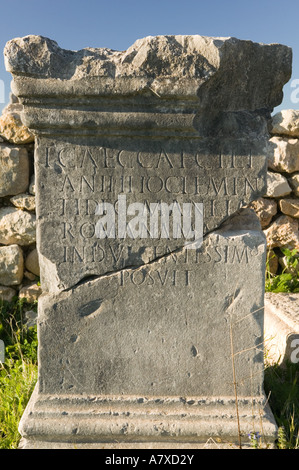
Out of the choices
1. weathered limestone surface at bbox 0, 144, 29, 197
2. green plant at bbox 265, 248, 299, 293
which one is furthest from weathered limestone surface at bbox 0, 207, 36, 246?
green plant at bbox 265, 248, 299, 293

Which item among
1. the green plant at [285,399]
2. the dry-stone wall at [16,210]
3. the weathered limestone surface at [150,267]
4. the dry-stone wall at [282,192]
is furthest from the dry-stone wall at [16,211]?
the dry-stone wall at [282,192]

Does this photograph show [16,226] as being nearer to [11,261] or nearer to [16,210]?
[16,210]

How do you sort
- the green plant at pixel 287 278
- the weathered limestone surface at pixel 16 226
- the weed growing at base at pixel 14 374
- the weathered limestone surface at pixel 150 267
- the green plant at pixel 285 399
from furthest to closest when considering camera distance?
the green plant at pixel 287 278, the weathered limestone surface at pixel 16 226, the weed growing at base at pixel 14 374, the green plant at pixel 285 399, the weathered limestone surface at pixel 150 267

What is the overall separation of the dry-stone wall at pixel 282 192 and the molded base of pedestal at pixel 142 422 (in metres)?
3.15

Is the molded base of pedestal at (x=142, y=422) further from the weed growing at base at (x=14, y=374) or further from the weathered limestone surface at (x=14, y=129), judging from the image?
the weathered limestone surface at (x=14, y=129)

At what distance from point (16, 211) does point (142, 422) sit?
2.82m

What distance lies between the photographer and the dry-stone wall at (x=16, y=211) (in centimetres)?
430

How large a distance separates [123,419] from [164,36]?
6.35ft

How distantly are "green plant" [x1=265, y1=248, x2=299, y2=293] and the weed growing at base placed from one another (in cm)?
256

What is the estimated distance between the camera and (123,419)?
227cm

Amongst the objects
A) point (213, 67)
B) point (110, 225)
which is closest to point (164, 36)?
point (213, 67)

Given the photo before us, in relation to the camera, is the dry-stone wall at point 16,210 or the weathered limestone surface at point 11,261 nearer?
the dry-stone wall at point 16,210

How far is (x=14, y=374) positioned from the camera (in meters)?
3.26
